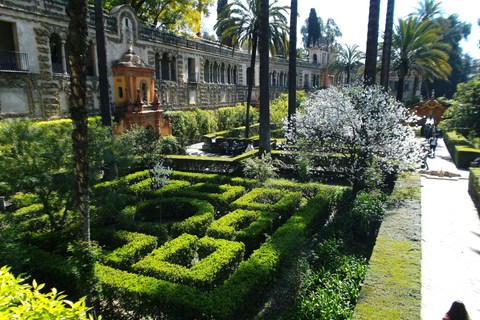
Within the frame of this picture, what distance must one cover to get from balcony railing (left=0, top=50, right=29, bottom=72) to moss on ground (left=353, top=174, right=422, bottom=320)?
60.7 ft

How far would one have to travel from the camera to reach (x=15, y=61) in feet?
53.0

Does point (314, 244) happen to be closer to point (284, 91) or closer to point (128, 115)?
point (128, 115)

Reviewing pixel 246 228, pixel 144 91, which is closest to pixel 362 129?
pixel 246 228

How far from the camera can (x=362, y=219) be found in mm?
9211

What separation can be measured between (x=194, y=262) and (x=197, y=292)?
158 centimetres

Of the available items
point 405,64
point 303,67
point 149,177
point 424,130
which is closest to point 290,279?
point 149,177

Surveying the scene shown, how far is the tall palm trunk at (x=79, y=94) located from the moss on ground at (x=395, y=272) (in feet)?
17.8

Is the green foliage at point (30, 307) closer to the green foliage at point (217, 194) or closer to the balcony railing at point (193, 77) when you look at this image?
the green foliage at point (217, 194)

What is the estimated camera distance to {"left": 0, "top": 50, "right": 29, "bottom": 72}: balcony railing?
1602 cm

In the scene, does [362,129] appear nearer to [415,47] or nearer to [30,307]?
[30,307]

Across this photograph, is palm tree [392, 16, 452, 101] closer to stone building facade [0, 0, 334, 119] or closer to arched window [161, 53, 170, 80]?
stone building facade [0, 0, 334, 119]

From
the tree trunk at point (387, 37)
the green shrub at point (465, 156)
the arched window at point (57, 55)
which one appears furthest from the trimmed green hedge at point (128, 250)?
the green shrub at point (465, 156)

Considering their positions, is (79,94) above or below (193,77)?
below

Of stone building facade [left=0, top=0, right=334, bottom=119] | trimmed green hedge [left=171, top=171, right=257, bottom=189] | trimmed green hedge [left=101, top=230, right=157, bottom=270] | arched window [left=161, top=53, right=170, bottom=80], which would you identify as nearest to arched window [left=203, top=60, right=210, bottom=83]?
stone building facade [left=0, top=0, right=334, bottom=119]
